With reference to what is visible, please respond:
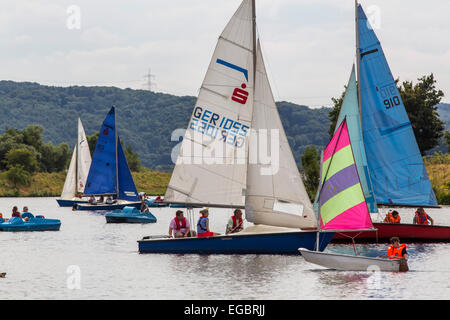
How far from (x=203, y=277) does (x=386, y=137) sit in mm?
16166

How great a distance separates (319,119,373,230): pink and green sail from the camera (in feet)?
102

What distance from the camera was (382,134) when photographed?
42.8 meters

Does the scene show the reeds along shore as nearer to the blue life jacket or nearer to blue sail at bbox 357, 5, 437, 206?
blue sail at bbox 357, 5, 437, 206

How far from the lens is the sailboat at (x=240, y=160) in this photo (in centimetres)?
3431

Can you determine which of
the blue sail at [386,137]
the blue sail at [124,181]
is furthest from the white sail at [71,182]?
the blue sail at [386,137]

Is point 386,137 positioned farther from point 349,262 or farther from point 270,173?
point 349,262

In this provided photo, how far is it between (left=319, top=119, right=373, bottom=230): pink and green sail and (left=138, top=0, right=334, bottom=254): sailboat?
276 centimetres

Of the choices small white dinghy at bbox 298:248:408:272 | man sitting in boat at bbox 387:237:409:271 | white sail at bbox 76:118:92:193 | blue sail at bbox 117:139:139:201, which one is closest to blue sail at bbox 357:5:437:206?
man sitting in boat at bbox 387:237:409:271

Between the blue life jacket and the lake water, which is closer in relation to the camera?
the lake water

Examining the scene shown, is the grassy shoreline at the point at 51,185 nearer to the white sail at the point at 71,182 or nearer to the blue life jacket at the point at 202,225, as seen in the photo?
the white sail at the point at 71,182

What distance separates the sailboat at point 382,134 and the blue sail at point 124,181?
38877mm

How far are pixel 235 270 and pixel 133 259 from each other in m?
7.12
